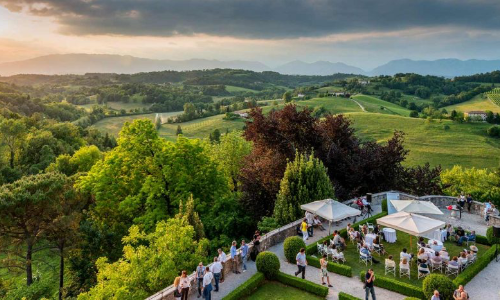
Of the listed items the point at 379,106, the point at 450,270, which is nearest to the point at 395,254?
the point at 450,270

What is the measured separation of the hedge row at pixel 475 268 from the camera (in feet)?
61.7

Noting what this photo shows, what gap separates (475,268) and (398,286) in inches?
220

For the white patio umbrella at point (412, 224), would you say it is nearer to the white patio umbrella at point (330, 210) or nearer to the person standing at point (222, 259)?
the white patio umbrella at point (330, 210)

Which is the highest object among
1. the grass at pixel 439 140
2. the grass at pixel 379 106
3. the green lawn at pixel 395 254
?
the green lawn at pixel 395 254

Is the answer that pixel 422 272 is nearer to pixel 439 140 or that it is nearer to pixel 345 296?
pixel 345 296

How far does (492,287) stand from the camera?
1902 centimetres

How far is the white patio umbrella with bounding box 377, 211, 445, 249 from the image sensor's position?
807 inches

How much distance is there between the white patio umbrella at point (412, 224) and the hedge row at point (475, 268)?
275 centimetres

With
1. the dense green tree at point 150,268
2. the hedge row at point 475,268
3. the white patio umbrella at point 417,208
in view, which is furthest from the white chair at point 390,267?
the dense green tree at point 150,268

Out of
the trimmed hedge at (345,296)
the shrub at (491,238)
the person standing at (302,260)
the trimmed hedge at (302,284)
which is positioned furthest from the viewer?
the shrub at (491,238)

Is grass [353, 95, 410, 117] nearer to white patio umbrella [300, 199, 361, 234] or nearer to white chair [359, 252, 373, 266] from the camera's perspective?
white patio umbrella [300, 199, 361, 234]

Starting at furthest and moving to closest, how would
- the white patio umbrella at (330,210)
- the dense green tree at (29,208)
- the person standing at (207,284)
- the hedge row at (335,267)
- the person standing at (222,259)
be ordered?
1. the dense green tree at (29,208)
2. the white patio umbrella at (330,210)
3. the hedge row at (335,267)
4. the person standing at (222,259)
5. the person standing at (207,284)

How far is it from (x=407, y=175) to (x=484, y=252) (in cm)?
1650

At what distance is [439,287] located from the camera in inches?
654
